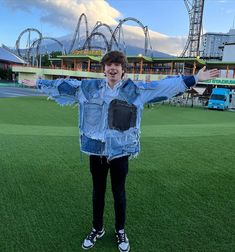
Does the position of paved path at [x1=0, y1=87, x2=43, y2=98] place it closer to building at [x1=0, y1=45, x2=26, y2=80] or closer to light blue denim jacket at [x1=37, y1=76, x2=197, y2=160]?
building at [x1=0, y1=45, x2=26, y2=80]

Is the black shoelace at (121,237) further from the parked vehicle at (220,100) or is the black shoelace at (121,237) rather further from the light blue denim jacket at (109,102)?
the parked vehicle at (220,100)

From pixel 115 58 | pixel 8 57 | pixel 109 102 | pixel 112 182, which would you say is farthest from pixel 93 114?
pixel 8 57

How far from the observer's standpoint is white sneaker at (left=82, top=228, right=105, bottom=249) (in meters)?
2.83

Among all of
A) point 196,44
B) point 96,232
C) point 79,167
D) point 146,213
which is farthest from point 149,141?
point 196,44

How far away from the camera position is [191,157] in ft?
19.2

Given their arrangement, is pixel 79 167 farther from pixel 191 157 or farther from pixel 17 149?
pixel 191 157

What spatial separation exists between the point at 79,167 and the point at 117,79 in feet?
8.96

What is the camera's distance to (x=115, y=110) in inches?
105

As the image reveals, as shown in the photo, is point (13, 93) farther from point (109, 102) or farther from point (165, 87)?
point (165, 87)

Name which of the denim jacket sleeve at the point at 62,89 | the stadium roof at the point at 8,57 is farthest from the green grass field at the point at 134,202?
the stadium roof at the point at 8,57

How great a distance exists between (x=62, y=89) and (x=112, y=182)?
1.05m

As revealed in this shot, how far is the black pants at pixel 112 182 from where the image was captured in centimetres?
275

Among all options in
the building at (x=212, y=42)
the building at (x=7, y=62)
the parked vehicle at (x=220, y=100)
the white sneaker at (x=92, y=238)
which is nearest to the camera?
the white sneaker at (x=92, y=238)

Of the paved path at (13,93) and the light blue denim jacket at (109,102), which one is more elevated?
the light blue denim jacket at (109,102)
